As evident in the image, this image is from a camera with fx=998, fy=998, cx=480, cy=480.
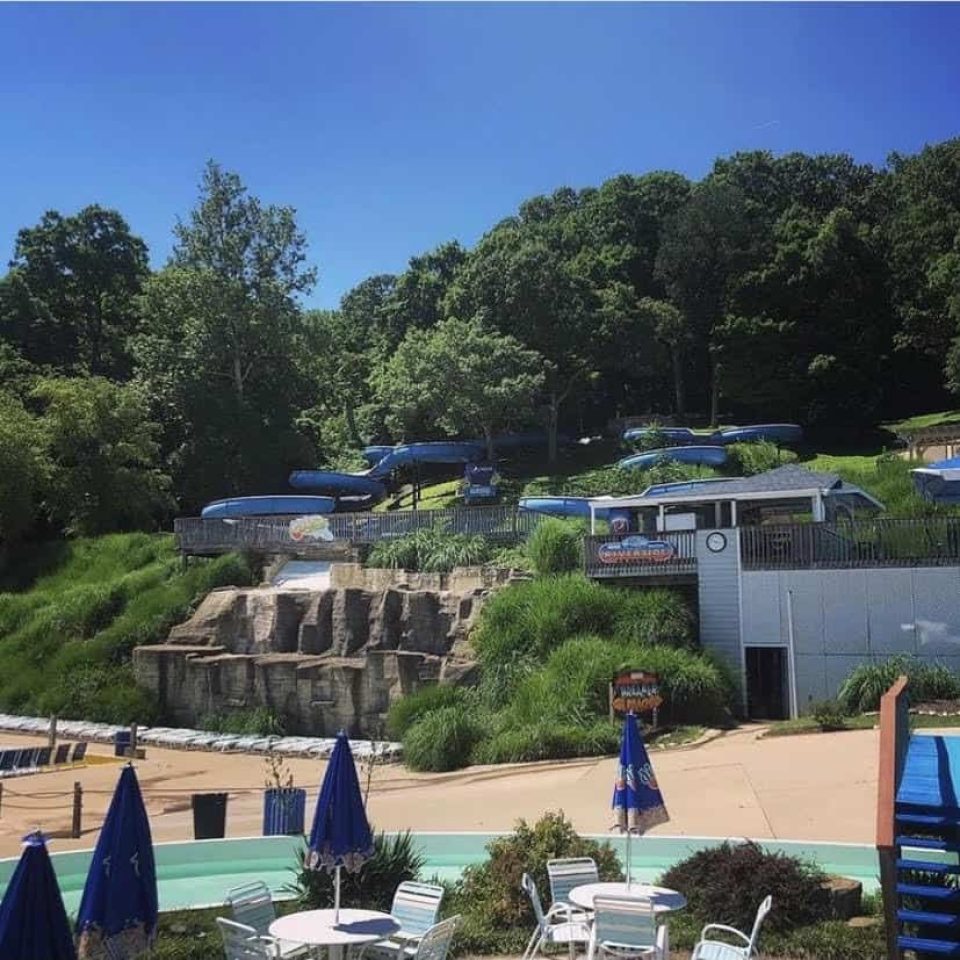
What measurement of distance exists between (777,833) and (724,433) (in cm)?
3995

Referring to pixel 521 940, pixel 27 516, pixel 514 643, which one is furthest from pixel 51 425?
pixel 521 940

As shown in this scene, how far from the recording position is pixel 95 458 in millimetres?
42062

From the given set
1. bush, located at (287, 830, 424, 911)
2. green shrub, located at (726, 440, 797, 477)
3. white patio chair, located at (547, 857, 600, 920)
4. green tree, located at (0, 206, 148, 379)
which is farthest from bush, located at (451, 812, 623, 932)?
green tree, located at (0, 206, 148, 379)

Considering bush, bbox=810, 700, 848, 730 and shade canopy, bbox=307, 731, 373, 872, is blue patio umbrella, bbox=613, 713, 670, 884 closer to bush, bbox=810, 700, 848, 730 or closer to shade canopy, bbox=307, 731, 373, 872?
shade canopy, bbox=307, 731, 373, 872

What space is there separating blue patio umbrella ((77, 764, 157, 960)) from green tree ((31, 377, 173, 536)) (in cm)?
3764

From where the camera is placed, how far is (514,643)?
76.8 feet

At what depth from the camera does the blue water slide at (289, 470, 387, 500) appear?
152 ft

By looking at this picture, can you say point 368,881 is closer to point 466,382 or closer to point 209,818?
point 209,818

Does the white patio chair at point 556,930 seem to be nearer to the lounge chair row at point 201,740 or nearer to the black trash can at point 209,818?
the black trash can at point 209,818

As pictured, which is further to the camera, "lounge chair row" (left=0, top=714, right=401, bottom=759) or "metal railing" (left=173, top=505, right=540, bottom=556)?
"metal railing" (left=173, top=505, right=540, bottom=556)

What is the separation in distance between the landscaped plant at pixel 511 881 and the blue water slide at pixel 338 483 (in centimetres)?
3704

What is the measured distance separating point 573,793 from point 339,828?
9069 mm

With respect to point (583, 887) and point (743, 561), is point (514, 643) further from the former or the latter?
point (583, 887)

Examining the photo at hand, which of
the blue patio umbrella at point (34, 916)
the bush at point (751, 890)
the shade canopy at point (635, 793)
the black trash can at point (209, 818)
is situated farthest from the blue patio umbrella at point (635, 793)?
the black trash can at point (209, 818)
